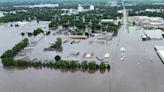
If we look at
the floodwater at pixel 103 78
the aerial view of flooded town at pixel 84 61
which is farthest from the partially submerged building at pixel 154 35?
the floodwater at pixel 103 78

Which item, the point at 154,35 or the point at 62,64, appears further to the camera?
the point at 154,35

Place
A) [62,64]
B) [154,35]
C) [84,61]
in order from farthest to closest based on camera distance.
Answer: [154,35] → [84,61] → [62,64]

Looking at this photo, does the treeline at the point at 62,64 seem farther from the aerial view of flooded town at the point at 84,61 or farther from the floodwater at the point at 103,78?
the floodwater at the point at 103,78

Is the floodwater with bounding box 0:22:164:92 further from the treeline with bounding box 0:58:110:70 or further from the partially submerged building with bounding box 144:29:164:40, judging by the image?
the partially submerged building with bounding box 144:29:164:40

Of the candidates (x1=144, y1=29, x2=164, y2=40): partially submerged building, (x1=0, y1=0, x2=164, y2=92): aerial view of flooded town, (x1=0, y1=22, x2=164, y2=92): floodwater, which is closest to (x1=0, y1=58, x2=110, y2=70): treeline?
(x1=0, y1=0, x2=164, y2=92): aerial view of flooded town

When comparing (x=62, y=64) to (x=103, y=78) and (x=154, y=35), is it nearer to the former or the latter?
(x=103, y=78)

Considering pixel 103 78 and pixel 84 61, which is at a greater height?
pixel 84 61

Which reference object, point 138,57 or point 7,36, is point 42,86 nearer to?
point 138,57

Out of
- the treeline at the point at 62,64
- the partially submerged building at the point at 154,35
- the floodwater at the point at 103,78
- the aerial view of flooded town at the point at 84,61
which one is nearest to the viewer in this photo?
the floodwater at the point at 103,78

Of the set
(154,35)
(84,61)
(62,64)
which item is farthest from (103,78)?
(154,35)

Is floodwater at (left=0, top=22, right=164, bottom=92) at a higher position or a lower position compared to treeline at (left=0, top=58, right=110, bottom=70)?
lower

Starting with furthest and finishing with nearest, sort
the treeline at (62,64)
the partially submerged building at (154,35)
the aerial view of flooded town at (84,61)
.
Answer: the partially submerged building at (154,35)
the treeline at (62,64)
the aerial view of flooded town at (84,61)
